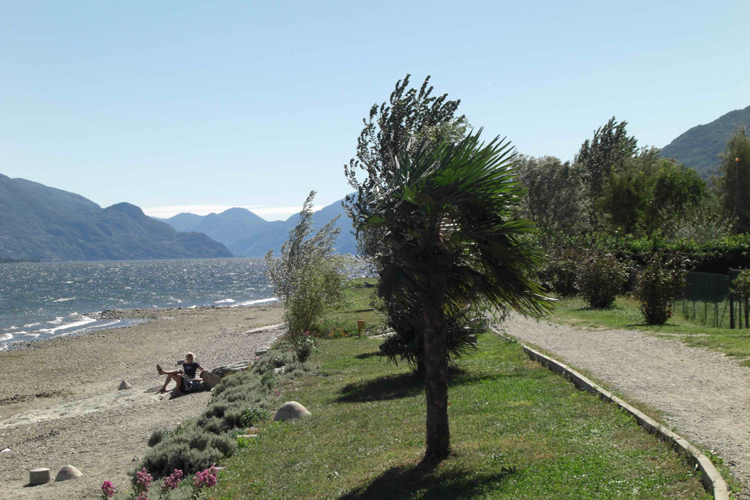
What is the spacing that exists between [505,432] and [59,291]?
94162mm

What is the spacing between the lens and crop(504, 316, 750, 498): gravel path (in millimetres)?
6258

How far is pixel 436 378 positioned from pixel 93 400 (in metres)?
17.3

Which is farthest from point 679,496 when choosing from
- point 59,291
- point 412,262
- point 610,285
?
point 59,291

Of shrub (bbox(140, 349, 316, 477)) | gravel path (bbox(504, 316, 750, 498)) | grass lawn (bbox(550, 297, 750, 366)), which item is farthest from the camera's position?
grass lawn (bbox(550, 297, 750, 366))

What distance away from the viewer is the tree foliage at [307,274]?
21.3 metres

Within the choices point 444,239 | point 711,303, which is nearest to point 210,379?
point 444,239

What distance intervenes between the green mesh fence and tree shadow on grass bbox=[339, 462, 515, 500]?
43.0ft

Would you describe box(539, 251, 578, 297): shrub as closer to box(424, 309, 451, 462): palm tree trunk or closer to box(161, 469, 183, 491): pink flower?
box(424, 309, 451, 462): palm tree trunk

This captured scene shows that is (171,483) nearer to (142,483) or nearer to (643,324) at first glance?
(142,483)

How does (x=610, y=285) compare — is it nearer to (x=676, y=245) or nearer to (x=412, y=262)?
(x=676, y=245)

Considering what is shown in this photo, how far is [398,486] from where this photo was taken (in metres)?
5.98

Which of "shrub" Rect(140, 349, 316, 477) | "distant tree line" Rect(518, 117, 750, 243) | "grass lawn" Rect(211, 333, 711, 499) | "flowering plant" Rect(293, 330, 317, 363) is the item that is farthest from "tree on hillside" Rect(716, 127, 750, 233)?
"shrub" Rect(140, 349, 316, 477)

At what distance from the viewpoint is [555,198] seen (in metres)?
45.9

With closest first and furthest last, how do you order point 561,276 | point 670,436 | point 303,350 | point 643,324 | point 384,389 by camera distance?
point 670,436 < point 384,389 < point 643,324 < point 303,350 < point 561,276
